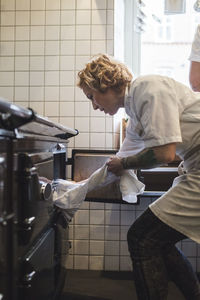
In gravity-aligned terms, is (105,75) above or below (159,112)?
above

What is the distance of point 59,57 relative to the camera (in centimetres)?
202

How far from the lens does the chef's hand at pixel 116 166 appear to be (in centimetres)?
125

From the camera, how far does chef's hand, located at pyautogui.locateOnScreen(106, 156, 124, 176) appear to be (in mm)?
1247

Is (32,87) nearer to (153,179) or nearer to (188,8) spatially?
(153,179)

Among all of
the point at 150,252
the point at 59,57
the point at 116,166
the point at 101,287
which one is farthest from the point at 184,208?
the point at 59,57

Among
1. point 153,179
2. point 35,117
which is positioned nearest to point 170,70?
point 153,179

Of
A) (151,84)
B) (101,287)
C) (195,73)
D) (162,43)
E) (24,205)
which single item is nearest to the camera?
(24,205)

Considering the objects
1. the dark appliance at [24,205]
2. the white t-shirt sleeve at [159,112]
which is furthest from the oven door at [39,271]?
the white t-shirt sleeve at [159,112]

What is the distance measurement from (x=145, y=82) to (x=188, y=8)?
146 centimetres

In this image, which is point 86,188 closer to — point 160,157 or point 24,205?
point 160,157

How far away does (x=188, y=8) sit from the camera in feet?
7.38

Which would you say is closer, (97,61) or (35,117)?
(35,117)

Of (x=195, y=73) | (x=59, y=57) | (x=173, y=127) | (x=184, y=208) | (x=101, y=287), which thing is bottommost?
(x=101, y=287)

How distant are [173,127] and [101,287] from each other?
1.21 meters
